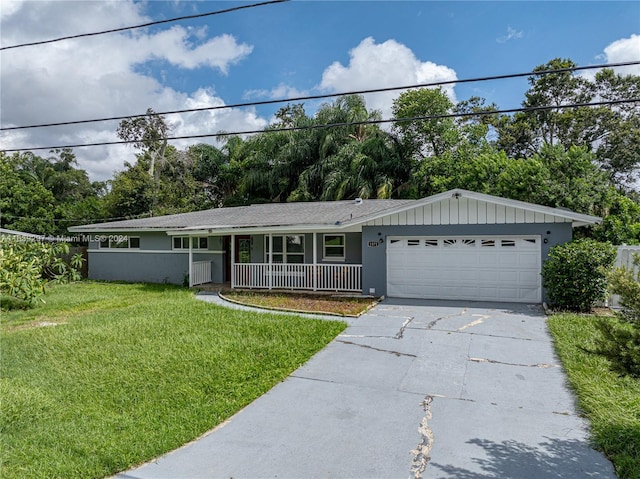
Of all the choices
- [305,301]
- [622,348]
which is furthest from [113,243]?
[622,348]

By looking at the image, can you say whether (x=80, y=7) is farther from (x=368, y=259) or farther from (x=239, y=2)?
(x=368, y=259)

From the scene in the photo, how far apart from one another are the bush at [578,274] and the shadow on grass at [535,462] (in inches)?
274

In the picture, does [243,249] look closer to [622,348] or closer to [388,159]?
[388,159]

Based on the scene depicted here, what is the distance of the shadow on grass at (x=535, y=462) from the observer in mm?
3368

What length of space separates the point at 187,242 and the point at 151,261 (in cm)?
201

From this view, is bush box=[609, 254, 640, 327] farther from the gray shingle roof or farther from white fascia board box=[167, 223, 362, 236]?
the gray shingle roof

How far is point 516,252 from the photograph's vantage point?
11.1 meters

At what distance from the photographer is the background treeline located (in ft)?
69.8

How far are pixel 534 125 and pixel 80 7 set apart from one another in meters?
26.8

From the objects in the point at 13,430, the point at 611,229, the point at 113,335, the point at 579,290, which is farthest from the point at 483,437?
the point at 611,229

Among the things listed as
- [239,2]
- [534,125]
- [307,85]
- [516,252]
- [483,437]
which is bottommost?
[483,437]

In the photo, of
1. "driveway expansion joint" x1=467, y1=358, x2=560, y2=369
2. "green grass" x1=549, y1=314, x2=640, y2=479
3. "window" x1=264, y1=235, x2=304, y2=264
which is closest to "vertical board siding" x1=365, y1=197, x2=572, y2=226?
"window" x1=264, y1=235, x2=304, y2=264

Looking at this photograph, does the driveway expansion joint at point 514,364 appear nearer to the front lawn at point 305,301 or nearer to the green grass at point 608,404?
the green grass at point 608,404

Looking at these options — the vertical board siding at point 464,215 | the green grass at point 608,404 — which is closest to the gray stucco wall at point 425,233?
the vertical board siding at point 464,215
